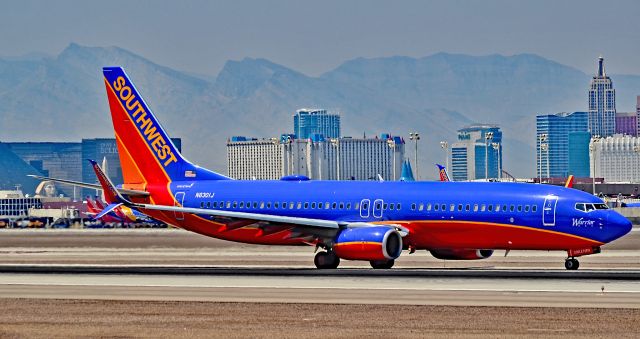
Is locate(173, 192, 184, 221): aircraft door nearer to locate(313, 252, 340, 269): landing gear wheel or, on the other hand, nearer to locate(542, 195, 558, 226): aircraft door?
locate(313, 252, 340, 269): landing gear wheel

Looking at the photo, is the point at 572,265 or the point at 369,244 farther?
the point at 369,244

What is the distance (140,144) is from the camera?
254ft

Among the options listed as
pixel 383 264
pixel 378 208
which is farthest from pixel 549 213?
pixel 378 208

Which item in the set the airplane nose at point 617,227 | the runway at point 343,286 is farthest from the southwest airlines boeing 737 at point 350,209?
the runway at point 343,286

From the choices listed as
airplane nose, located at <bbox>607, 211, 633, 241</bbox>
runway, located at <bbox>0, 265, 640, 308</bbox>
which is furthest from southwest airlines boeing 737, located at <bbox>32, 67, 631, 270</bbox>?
runway, located at <bbox>0, 265, 640, 308</bbox>

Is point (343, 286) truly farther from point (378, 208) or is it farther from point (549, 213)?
point (378, 208)

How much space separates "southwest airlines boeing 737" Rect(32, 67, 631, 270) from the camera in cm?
6556

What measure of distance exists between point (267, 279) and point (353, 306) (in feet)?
41.9

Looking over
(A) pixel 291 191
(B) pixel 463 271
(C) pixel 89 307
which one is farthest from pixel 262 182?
(C) pixel 89 307

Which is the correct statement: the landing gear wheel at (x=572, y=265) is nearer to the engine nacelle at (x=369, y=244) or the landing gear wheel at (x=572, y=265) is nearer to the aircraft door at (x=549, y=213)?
the aircraft door at (x=549, y=213)

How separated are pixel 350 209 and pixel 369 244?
16.5 feet

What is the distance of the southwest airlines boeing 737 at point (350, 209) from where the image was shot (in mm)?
65562

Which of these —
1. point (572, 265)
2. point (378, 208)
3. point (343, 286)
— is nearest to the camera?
point (343, 286)

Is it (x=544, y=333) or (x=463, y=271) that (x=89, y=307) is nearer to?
(x=544, y=333)
